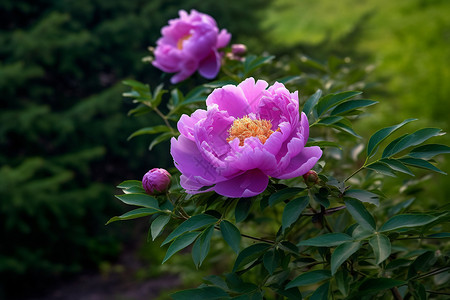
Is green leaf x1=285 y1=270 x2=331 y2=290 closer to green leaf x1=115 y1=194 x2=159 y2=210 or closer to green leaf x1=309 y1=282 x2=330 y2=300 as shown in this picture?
green leaf x1=309 y1=282 x2=330 y2=300

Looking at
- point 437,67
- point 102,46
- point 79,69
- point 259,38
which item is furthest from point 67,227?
point 437,67

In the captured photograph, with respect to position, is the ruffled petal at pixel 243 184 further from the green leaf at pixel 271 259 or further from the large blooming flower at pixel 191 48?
the large blooming flower at pixel 191 48

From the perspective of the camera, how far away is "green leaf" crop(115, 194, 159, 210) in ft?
2.01

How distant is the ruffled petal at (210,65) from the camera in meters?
1.01

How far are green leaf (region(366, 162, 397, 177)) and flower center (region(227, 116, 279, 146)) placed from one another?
15 cm

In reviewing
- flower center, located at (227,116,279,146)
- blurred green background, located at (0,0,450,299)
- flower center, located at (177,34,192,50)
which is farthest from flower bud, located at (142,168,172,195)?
blurred green background, located at (0,0,450,299)

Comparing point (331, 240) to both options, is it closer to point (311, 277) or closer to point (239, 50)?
point (311, 277)

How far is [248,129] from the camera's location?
622mm

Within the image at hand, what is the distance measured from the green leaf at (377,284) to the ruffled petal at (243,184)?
0.58ft

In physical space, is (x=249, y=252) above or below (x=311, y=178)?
below

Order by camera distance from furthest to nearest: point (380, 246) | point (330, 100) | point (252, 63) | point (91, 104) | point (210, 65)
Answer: point (91, 104) < point (210, 65) < point (252, 63) < point (330, 100) < point (380, 246)

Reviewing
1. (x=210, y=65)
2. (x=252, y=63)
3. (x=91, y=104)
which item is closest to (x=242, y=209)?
(x=252, y=63)

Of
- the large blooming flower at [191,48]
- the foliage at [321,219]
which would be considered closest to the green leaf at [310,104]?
the foliage at [321,219]

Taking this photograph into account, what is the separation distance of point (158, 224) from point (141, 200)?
0.04 metres
